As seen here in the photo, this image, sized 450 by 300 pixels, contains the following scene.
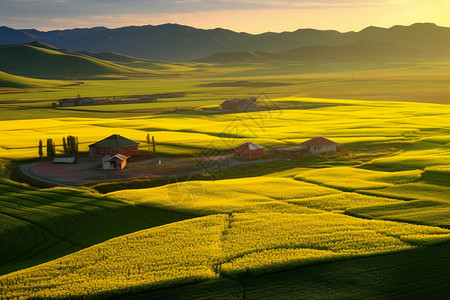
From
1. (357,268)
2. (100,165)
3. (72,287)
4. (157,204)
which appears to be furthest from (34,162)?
(357,268)

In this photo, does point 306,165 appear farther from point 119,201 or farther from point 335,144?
point 119,201

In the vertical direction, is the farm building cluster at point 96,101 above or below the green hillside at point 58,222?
above

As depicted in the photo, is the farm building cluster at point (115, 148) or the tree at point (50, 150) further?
the farm building cluster at point (115, 148)

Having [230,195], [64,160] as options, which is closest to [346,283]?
[230,195]

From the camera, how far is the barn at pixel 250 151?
74125 millimetres

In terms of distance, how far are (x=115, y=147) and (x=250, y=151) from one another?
18592 mm

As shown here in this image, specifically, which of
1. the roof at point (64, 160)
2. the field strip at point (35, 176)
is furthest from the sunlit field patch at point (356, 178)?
the roof at point (64, 160)

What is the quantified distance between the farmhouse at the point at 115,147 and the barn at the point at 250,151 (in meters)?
14.7

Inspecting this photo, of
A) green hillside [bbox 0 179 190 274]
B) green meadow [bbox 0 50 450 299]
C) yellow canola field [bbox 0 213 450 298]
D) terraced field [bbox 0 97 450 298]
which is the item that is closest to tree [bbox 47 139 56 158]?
green meadow [bbox 0 50 450 299]

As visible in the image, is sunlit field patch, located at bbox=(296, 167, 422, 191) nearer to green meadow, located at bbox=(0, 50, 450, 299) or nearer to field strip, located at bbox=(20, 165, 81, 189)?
green meadow, located at bbox=(0, 50, 450, 299)

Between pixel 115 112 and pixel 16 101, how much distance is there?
49.3 m

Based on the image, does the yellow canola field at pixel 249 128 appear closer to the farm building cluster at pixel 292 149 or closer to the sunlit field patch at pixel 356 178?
the farm building cluster at pixel 292 149

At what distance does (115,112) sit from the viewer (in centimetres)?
14125

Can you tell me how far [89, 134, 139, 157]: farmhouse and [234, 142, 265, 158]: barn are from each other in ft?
48.3
